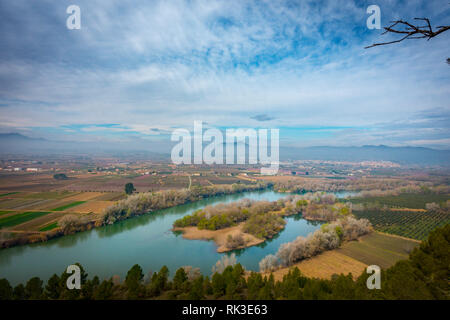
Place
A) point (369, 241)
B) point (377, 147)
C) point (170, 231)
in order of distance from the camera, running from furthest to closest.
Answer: point (377, 147)
point (170, 231)
point (369, 241)

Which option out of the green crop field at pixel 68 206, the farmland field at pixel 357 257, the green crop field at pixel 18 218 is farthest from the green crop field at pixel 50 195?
the farmland field at pixel 357 257

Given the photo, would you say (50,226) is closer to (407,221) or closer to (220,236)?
(220,236)

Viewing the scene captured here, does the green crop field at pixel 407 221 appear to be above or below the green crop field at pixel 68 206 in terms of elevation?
below

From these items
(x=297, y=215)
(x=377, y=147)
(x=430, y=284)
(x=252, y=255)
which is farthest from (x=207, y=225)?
(x=377, y=147)

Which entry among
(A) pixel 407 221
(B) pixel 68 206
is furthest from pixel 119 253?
(A) pixel 407 221

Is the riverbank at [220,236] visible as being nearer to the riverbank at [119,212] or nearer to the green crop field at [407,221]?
the riverbank at [119,212]
